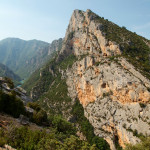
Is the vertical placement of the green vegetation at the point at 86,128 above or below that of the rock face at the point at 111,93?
below

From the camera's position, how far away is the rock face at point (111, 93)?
110ft

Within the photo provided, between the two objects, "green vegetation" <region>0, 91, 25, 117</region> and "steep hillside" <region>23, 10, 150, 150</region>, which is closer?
"green vegetation" <region>0, 91, 25, 117</region>

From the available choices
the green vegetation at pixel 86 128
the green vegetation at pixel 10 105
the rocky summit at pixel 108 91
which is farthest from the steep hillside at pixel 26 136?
the green vegetation at pixel 86 128

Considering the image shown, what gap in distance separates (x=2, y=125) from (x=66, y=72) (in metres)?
67.5

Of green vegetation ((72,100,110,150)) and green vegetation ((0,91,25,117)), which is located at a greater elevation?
green vegetation ((0,91,25,117))

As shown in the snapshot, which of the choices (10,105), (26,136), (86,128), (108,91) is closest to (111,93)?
(108,91)

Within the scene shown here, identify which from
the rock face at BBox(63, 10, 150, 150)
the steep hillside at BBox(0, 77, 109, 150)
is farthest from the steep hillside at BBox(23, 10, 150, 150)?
the steep hillside at BBox(0, 77, 109, 150)

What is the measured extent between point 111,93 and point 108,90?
1976mm

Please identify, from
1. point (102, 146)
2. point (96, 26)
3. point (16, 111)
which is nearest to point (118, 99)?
point (102, 146)

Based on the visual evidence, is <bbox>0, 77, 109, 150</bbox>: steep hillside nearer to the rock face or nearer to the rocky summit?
the rocky summit

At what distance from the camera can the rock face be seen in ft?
110

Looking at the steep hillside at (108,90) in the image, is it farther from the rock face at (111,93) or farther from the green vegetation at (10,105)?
the green vegetation at (10,105)

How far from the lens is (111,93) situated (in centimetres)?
4419

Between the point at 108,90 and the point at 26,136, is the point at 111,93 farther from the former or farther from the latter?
the point at 26,136
